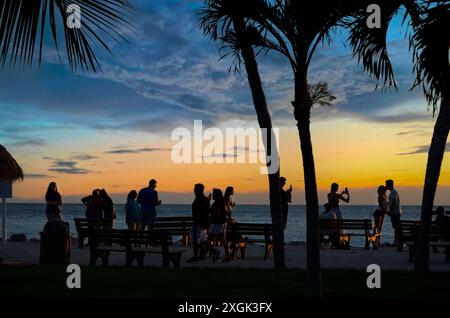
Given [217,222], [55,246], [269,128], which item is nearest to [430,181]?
[269,128]

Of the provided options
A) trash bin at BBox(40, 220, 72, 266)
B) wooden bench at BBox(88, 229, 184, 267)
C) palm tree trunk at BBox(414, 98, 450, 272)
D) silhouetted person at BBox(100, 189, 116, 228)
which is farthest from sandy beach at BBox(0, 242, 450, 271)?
silhouetted person at BBox(100, 189, 116, 228)

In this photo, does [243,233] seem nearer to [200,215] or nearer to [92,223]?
[200,215]

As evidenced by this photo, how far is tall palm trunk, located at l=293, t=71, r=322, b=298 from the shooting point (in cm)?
883

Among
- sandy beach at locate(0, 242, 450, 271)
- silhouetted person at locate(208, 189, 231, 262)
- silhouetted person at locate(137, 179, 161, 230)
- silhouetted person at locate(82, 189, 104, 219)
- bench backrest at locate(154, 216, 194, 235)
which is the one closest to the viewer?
sandy beach at locate(0, 242, 450, 271)

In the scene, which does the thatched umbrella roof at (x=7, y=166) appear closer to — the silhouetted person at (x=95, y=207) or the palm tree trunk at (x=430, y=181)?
the silhouetted person at (x=95, y=207)

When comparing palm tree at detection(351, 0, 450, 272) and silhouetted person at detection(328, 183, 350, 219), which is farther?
silhouetted person at detection(328, 183, 350, 219)

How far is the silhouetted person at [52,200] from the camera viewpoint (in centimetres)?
2338

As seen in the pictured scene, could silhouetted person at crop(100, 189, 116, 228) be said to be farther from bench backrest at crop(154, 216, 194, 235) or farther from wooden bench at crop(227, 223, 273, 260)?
wooden bench at crop(227, 223, 273, 260)

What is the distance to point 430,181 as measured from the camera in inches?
520

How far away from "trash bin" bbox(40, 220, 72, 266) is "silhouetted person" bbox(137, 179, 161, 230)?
7.20 metres

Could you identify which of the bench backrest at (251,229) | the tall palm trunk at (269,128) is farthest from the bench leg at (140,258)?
the bench backrest at (251,229)

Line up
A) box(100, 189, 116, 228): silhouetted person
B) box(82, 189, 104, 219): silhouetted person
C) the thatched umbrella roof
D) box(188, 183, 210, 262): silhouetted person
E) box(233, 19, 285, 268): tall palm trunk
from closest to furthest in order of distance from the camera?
box(233, 19, 285, 268): tall palm trunk, the thatched umbrella roof, box(188, 183, 210, 262): silhouetted person, box(82, 189, 104, 219): silhouetted person, box(100, 189, 116, 228): silhouetted person
